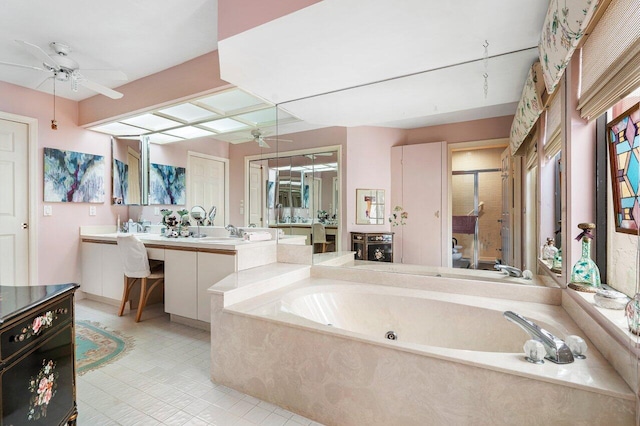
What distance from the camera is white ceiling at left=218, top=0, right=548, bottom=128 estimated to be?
1.48 metres

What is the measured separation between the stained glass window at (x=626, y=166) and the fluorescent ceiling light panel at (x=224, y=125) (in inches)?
117

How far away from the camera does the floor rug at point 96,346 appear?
2055 millimetres

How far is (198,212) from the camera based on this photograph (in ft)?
11.4

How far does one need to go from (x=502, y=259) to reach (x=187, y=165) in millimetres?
3391

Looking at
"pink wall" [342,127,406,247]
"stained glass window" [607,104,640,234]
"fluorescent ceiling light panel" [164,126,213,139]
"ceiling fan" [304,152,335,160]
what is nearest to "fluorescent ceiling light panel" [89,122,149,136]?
"fluorescent ceiling light panel" [164,126,213,139]

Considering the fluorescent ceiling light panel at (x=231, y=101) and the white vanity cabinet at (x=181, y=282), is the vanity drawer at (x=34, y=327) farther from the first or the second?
the fluorescent ceiling light panel at (x=231, y=101)

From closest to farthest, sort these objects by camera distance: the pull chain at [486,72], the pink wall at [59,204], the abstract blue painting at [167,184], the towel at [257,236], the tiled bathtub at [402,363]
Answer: the tiled bathtub at [402,363] → the pull chain at [486,72] → the towel at [257,236] → the pink wall at [59,204] → the abstract blue painting at [167,184]

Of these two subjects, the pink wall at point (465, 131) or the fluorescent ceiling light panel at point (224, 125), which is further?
the fluorescent ceiling light panel at point (224, 125)

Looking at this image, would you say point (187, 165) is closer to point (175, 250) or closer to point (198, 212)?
point (198, 212)

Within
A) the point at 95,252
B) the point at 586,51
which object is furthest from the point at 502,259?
the point at 95,252

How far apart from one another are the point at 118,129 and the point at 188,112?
51.8 inches

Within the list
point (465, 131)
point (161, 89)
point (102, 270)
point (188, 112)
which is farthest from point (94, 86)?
point (465, 131)

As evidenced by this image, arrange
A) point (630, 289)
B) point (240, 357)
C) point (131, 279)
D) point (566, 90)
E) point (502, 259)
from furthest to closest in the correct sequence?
point (131, 279)
point (502, 259)
point (240, 357)
point (566, 90)
point (630, 289)

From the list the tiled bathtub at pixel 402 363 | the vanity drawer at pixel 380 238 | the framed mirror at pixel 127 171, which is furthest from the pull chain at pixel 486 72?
the framed mirror at pixel 127 171
